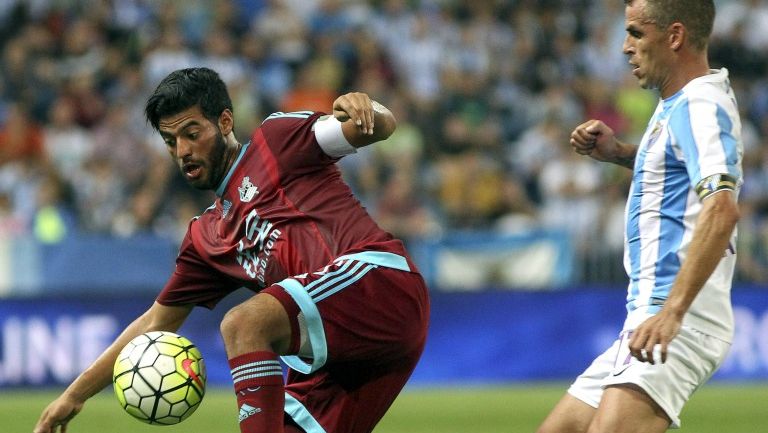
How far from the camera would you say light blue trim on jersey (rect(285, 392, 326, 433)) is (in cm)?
516

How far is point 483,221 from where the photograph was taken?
1325cm

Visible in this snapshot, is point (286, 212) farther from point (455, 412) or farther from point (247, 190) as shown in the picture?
point (455, 412)

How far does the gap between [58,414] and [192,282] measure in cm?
76

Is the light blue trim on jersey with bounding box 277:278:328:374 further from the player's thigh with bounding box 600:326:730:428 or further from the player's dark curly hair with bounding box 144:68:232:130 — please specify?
the player's thigh with bounding box 600:326:730:428

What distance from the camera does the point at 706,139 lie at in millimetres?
4395

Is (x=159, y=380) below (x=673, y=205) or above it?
below

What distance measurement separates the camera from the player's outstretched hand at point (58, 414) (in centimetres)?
533

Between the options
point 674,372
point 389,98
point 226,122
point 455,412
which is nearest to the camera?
point 674,372

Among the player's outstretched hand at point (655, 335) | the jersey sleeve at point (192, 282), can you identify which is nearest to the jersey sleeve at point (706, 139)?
the player's outstretched hand at point (655, 335)

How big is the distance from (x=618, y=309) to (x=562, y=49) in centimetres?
466

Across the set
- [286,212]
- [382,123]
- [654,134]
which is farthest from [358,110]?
[654,134]

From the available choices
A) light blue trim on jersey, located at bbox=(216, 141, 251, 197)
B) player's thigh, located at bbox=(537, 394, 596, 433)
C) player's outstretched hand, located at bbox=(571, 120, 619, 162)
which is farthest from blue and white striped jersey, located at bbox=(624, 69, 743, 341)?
light blue trim on jersey, located at bbox=(216, 141, 251, 197)

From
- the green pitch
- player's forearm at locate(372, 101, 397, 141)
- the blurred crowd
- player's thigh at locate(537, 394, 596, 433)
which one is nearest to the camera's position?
player's forearm at locate(372, 101, 397, 141)

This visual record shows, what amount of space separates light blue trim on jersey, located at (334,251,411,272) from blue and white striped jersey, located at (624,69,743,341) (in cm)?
87
